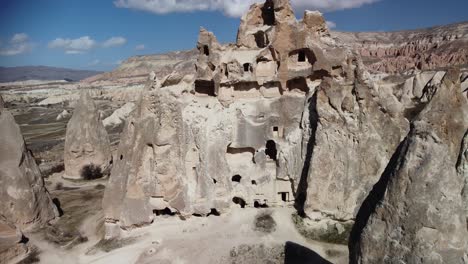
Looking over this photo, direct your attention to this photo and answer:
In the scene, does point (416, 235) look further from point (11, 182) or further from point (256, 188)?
point (11, 182)

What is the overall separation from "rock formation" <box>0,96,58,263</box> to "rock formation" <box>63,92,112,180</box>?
28.7 feet

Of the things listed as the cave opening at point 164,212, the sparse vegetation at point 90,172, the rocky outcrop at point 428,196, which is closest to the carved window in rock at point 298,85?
the cave opening at point 164,212

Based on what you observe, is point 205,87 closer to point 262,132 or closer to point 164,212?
point 262,132

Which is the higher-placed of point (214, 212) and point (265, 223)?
point (214, 212)

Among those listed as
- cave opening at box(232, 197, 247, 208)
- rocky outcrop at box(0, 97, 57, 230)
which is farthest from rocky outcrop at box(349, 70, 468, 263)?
rocky outcrop at box(0, 97, 57, 230)

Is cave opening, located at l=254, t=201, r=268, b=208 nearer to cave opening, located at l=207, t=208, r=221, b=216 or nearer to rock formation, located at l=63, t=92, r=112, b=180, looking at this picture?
cave opening, located at l=207, t=208, r=221, b=216

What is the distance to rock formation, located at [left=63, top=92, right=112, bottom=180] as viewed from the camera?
31094 millimetres

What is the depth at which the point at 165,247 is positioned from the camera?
19.2 metres

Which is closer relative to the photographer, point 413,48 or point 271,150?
point 271,150

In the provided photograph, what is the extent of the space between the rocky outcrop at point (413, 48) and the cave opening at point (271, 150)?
4330 cm

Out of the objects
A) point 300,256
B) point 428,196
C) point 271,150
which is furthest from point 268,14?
point 428,196

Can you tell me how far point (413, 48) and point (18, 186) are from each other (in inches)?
4370

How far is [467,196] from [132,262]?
14.5 metres

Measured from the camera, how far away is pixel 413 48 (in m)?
109
